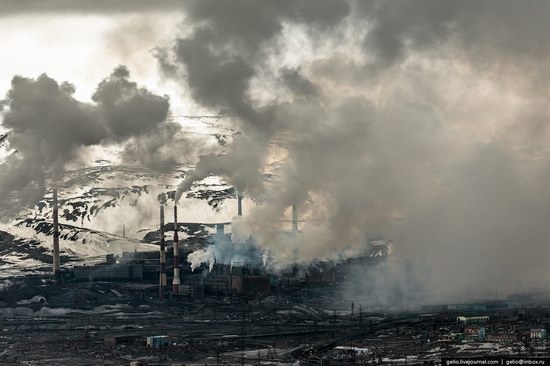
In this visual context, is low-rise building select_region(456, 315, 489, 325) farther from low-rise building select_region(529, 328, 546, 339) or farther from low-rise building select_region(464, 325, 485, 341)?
low-rise building select_region(529, 328, 546, 339)

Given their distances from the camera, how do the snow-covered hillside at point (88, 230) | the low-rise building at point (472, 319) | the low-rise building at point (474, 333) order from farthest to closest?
the snow-covered hillside at point (88, 230)
the low-rise building at point (472, 319)
the low-rise building at point (474, 333)

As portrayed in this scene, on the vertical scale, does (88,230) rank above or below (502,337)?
above

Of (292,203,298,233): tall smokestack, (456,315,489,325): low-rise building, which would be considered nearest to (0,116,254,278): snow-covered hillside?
(292,203,298,233): tall smokestack

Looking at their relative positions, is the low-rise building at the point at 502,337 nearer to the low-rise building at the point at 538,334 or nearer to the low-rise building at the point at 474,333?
the low-rise building at the point at 474,333

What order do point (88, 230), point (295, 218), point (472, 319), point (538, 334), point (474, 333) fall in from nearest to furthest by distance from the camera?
point (538, 334), point (474, 333), point (472, 319), point (295, 218), point (88, 230)

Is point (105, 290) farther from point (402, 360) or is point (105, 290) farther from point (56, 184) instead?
point (402, 360)

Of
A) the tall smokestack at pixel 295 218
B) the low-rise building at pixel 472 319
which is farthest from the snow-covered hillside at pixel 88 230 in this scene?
the low-rise building at pixel 472 319

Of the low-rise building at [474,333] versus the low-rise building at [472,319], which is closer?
the low-rise building at [474,333]

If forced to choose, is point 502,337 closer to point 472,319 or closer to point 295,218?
point 472,319

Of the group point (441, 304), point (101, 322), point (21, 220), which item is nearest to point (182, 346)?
point (101, 322)

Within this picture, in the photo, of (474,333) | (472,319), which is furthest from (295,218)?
(474,333)

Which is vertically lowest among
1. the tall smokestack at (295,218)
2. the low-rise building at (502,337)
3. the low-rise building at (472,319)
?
the low-rise building at (502,337)
